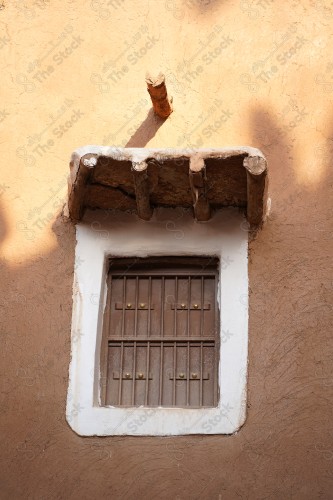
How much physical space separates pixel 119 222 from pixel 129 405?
1.23 metres

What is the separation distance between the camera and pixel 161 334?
594 centimetres

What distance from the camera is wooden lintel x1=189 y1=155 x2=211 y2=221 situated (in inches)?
217

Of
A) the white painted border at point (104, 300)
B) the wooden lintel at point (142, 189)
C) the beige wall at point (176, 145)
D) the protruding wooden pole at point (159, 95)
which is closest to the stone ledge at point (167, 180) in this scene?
the wooden lintel at point (142, 189)

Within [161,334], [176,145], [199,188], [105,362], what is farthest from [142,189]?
[105,362]

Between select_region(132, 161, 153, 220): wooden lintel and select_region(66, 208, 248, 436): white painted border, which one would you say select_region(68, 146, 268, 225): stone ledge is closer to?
select_region(132, 161, 153, 220): wooden lintel

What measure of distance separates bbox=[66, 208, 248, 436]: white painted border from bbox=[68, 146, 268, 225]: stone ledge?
104mm

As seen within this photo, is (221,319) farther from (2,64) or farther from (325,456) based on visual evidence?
(2,64)

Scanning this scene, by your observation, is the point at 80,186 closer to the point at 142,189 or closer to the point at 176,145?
the point at 142,189

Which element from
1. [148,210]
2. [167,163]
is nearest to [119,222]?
[148,210]

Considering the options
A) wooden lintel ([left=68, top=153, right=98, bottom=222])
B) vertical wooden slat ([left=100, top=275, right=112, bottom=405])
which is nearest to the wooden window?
vertical wooden slat ([left=100, top=275, right=112, bottom=405])

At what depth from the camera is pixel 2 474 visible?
5562 millimetres

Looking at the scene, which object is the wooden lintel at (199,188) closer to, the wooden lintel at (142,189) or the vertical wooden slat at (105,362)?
the wooden lintel at (142,189)

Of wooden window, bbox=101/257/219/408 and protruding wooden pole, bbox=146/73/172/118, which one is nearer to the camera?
wooden window, bbox=101/257/219/408

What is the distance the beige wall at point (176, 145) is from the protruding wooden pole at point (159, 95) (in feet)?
0.34
